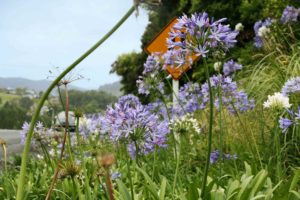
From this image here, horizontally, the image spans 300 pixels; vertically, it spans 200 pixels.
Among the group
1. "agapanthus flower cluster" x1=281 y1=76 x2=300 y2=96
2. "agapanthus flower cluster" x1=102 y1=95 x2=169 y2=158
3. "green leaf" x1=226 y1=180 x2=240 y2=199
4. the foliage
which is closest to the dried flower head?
the foliage

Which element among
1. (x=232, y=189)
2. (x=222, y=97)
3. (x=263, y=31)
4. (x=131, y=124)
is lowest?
(x=232, y=189)

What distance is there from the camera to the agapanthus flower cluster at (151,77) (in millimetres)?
4009

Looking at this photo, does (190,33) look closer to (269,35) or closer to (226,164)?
(226,164)

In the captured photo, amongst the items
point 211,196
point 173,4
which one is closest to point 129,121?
point 211,196

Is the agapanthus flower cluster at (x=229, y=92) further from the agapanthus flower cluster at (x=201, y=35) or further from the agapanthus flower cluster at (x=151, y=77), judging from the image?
the agapanthus flower cluster at (x=201, y=35)

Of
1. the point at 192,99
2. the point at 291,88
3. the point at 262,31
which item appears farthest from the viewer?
the point at 262,31

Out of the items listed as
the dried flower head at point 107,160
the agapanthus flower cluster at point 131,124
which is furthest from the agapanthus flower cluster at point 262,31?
the dried flower head at point 107,160

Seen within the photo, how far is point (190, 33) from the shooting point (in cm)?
206

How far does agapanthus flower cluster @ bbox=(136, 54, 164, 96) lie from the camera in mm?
4009

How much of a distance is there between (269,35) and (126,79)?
19.7 m

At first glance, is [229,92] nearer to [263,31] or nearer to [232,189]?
[232,189]

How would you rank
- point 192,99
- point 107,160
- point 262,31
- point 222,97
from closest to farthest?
point 107,160, point 222,97, point 192,99, point 262,31

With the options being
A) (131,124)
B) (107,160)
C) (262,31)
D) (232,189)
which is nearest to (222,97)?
(232,189)

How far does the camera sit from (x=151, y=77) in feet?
13.2
